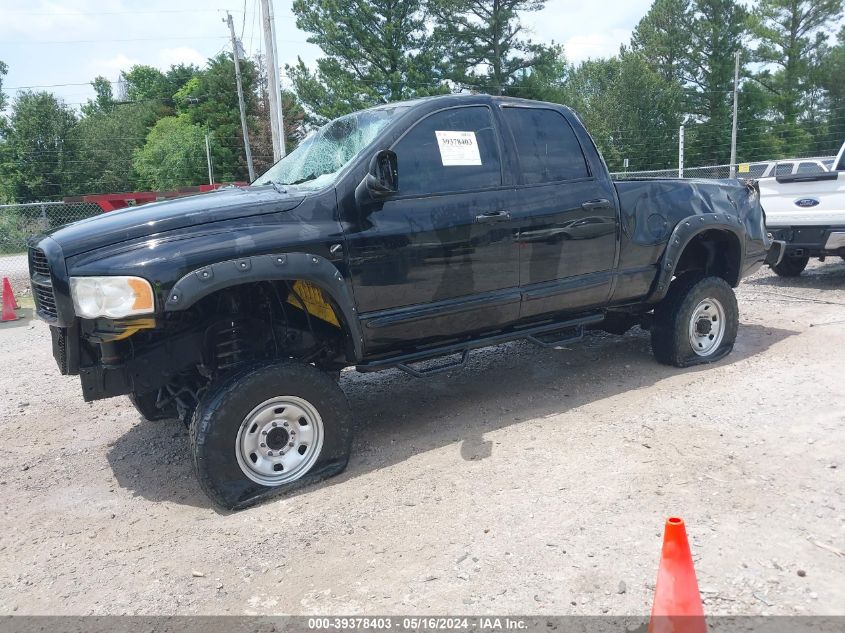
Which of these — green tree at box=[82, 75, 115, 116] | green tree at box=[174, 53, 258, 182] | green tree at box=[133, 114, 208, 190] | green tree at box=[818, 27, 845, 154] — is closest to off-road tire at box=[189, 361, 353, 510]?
green tree at box=[174, 53, 258, 182]

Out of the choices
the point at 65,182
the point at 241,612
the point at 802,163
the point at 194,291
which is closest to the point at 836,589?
the point at 241,612

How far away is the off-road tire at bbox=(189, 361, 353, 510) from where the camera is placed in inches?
143

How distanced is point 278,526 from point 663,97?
5540 centimetres

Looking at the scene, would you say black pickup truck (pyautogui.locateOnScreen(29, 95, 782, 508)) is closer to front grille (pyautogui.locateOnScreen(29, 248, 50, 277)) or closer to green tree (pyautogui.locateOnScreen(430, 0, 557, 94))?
front grille (pyautogui.locateOnScreen(29, 248, 50, 277))

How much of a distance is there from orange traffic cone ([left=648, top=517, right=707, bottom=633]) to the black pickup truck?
84.1 inches

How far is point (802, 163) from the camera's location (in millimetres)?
13750

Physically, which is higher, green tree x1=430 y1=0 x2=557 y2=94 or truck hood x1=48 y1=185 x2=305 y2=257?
green tree x1=430 y1=0 x2=557 y2=94

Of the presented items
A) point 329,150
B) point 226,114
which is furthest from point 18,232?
point 226,114

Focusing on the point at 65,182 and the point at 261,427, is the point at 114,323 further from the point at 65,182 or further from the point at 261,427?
the point at 65,182

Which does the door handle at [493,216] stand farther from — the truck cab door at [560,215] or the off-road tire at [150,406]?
the off-road tire at [150,406]

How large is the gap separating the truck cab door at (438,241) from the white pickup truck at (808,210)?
602 cm

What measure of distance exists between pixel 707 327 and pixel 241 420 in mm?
4122

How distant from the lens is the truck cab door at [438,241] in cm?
410

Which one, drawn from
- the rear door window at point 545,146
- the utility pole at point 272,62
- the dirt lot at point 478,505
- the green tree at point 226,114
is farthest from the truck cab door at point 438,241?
the green tree at point 226,114
